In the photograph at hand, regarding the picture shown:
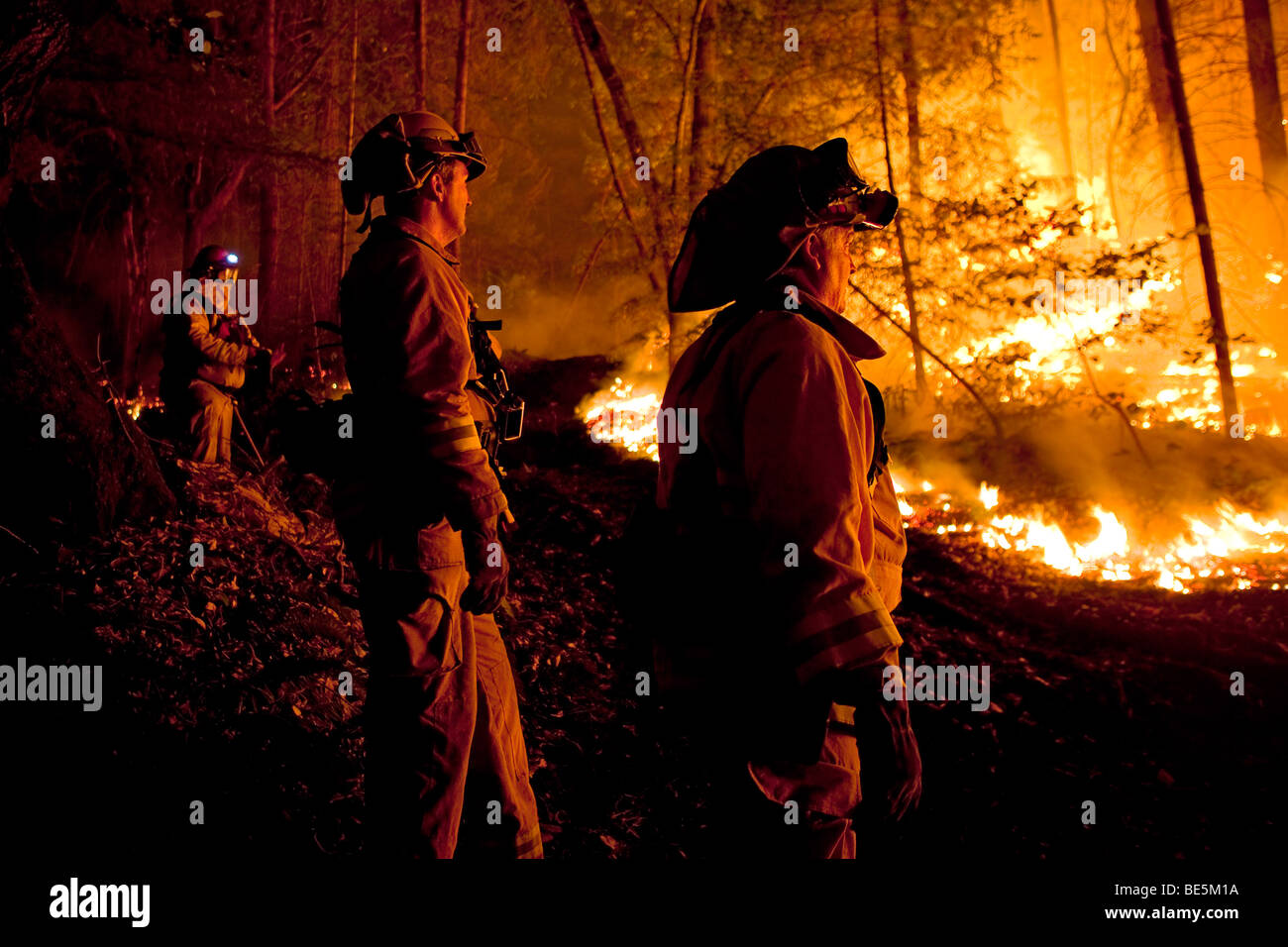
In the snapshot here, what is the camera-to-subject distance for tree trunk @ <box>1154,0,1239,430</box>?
802 centimetres

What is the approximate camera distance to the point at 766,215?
2137 millimetres


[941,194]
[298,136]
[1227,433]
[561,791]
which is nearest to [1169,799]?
[561,791]

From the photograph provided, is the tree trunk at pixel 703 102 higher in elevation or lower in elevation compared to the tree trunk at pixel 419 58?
lower

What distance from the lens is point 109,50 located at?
1246cm

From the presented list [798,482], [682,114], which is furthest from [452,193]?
[682,114]

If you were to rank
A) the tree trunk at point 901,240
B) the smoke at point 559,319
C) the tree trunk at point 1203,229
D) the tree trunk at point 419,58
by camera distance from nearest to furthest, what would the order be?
the tree trunk at point 1203,229
the tree trunk at point 901,240
the tree trunk at point 419,58
the smoke at point 559,319

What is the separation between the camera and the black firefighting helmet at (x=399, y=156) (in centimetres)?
310

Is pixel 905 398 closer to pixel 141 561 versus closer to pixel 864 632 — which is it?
pixel 141 561

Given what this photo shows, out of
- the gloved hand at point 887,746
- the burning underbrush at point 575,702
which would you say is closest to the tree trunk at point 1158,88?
the burning underbrush at point 575,702

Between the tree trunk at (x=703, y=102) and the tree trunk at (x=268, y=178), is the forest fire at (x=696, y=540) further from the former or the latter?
the tree trunk at (x=268, y=178)

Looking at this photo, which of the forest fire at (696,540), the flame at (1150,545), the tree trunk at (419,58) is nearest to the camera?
the forest fire at (696,540)

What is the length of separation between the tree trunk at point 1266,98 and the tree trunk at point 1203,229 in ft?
11.6

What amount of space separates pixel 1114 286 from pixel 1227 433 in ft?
6.19

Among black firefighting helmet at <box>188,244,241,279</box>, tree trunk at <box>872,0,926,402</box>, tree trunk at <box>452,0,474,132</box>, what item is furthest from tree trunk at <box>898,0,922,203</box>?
black firefighting helmet at <box>188,244,241,279</box>
